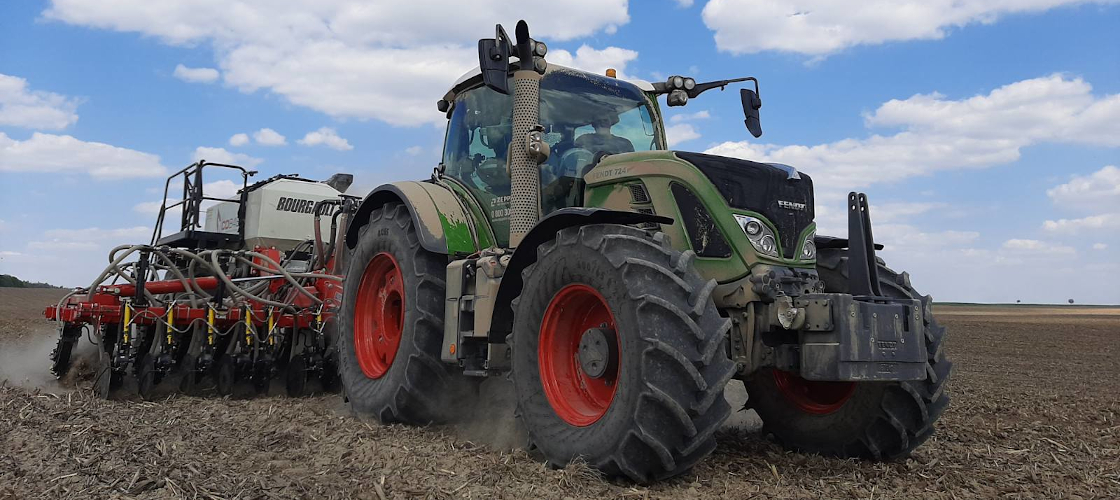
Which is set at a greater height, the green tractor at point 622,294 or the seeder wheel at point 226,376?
the green tractor at point 622,294

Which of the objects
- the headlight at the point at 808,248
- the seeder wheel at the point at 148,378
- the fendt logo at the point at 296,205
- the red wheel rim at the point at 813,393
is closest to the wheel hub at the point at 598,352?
the headlight at the point at 808,248

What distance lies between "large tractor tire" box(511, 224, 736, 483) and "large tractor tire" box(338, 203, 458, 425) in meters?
1.26

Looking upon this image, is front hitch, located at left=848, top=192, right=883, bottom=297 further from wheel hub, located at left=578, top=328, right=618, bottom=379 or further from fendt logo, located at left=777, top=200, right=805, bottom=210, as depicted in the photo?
wheel hub, located at left=578, top=328, right=618, bottom=379

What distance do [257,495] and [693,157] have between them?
2.77 meters

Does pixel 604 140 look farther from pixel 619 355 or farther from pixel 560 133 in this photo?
pixel 619 355

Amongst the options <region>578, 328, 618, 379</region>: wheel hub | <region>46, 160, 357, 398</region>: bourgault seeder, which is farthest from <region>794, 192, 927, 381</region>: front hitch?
<region>46, 160, 357, 398</region>: bourgault seeder

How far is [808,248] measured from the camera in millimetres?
4750

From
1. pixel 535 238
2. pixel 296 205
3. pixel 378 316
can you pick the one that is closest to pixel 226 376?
pixel 378 316

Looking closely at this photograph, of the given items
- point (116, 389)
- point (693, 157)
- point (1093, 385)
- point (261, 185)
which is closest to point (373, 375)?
point (116, 389)

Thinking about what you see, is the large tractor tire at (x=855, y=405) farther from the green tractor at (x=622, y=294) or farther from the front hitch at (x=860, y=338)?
the front hitch at (x=860, y=338)

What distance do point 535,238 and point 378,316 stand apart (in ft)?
7.78

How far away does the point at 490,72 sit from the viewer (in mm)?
4711

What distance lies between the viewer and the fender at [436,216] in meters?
5.71

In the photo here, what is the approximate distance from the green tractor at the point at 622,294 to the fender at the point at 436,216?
1 centimetres
